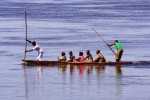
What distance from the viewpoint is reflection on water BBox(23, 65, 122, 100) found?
136 ft

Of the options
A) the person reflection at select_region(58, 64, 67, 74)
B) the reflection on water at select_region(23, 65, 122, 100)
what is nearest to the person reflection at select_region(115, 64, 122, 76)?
the reflection on water at select_region(23, 65, 122, 100)

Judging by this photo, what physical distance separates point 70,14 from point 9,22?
16305 mm

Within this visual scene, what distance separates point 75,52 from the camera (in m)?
59.1

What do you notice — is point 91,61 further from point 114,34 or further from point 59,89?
point 114,34

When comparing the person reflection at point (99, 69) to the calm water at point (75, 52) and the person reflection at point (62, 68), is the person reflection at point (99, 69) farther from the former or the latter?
the person reflection at point (62, 68)

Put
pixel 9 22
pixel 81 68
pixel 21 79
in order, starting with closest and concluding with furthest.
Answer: pixel 21 79 → pixel 81 68 → pixel 9 22

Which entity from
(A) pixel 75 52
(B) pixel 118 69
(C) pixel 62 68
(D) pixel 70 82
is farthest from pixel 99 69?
(A) pixel 75 52

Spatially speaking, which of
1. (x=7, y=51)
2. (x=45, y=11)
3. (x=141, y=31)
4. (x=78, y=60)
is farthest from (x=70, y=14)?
(x=78, y=60)

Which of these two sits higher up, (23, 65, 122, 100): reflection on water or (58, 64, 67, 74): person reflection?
(58, 64, 67, 74): person reflection

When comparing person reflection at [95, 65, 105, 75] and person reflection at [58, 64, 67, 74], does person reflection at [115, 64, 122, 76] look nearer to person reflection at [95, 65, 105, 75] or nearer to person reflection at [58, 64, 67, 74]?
person reflection at [95, 65, 105, 75]

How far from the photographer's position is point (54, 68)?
5000 centimetres

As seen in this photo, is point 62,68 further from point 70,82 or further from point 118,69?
point 70,82

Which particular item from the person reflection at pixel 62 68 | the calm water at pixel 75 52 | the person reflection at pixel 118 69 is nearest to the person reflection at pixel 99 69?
the calm water at pixel 75 52

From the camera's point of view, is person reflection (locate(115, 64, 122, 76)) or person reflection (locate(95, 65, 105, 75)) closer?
person reflection (locate(115, 64, 122, 76))
